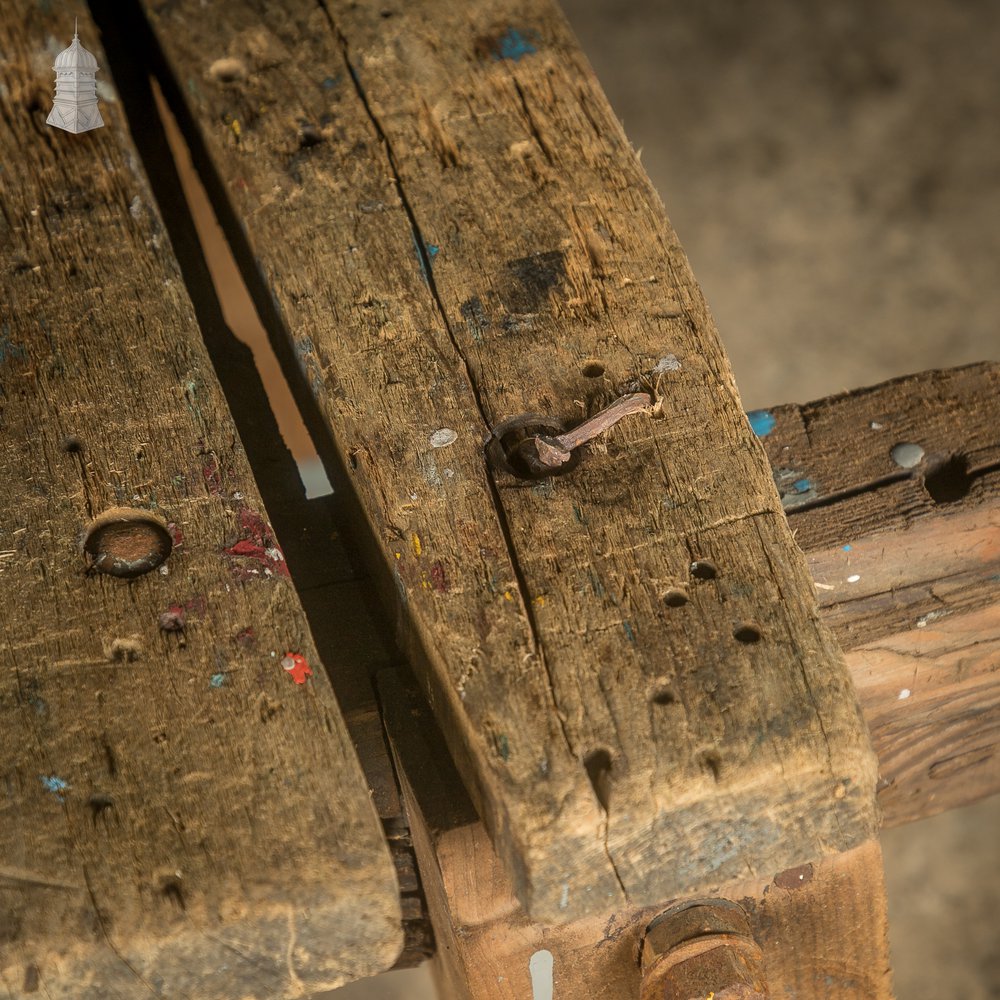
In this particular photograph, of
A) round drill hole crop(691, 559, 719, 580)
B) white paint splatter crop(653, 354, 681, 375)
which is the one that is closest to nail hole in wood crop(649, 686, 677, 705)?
round drill hole crop(691, 559, 719, 580)

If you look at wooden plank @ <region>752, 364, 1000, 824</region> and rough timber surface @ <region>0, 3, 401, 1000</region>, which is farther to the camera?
wooden plank @ <region>752, 364, 1000, 824</region>

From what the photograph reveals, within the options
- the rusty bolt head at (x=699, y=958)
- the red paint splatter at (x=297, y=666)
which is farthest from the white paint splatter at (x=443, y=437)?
the rusty bolt head at (x=699, y=958)

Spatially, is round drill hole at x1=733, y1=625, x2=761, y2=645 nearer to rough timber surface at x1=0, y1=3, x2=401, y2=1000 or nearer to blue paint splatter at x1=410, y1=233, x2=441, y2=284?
rough timber surface at x1=0, y1=3, x2=401, y2=1000

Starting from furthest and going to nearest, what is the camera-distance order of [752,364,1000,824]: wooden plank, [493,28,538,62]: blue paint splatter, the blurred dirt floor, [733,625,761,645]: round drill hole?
the blurred dirt floor < [493,28,538,62]: blue paint splatter < [752,364,1000,824]: wooden plank < [733,625,761,645]: round drill hole

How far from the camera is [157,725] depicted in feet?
3.76

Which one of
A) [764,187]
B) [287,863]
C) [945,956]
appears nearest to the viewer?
[287,863]

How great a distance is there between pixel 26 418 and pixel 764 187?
9.66 feet

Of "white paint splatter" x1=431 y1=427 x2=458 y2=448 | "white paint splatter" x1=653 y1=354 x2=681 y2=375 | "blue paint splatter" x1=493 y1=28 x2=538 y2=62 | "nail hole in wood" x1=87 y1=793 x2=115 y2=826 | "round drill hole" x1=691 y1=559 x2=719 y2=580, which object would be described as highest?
"blue paint splatter" x1=493 y1=28 x2=538 y2=62

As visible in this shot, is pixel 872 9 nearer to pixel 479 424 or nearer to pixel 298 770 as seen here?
pixel 479 424

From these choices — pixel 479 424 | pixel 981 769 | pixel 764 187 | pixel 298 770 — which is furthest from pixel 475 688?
pixel 764 187

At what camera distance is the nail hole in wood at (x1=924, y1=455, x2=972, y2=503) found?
1.47 m

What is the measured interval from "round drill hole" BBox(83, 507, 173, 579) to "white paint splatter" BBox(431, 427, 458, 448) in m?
0.28

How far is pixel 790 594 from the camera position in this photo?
1.22 m

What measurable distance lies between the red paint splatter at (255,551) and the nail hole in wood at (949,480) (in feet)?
2.47
